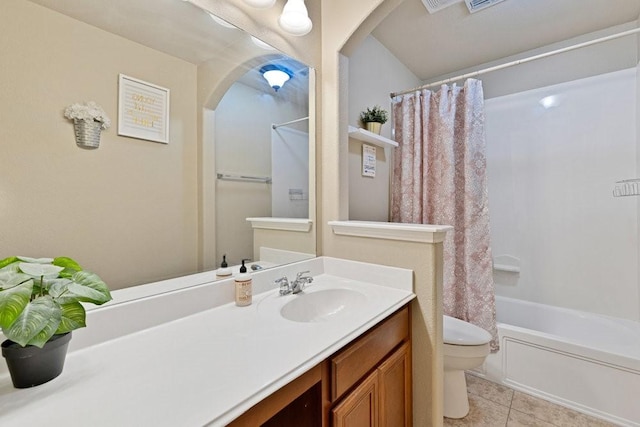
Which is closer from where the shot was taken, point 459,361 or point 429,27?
point 459,361

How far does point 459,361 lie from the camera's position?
1.57 m

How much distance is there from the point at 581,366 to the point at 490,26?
90.4 inches

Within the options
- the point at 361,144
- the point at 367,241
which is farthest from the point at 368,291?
the point at 361,144

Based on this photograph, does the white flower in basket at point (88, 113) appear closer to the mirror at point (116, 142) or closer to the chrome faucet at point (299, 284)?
the mirror at point (116, 142)

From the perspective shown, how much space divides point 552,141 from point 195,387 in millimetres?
3001

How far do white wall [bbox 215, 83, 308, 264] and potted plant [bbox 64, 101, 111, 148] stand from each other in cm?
40

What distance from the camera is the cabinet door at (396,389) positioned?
106 cm

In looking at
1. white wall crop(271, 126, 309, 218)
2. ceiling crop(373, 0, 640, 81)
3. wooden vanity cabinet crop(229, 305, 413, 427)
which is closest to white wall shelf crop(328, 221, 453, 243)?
white wall crop(271, 126, 309, 218)

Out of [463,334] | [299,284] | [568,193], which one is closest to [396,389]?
A: [299,284]

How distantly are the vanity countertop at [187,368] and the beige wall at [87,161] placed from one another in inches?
8.3

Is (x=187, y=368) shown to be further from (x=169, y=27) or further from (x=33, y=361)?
(x=169, y=27)

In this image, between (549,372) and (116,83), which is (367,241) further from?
(549,372)

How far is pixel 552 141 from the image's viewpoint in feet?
7.68

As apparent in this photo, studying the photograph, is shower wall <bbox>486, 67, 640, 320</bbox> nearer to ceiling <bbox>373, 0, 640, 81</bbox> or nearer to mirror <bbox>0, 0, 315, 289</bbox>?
ceiling <bbox>373, 0, 640, 81</bbox>
